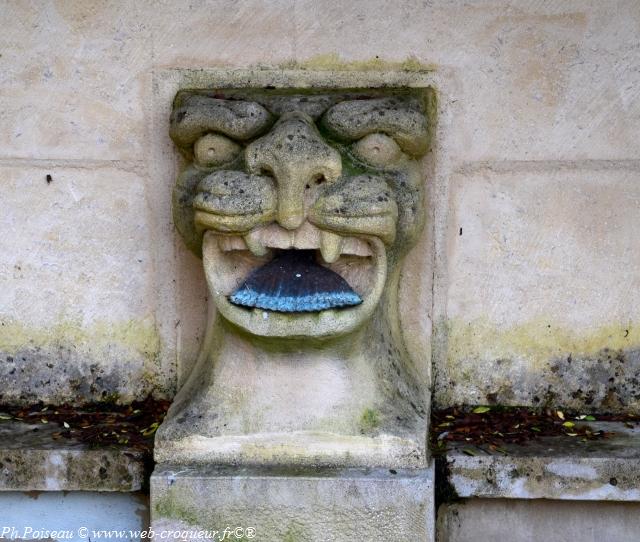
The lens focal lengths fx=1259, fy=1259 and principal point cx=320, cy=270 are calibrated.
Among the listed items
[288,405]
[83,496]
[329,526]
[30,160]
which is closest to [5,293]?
[30,160]

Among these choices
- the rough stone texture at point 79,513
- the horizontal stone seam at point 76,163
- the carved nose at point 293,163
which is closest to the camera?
the carved nose at point 293,163

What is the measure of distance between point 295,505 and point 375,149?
96 cm

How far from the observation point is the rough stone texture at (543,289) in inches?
141

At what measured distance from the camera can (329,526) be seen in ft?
10.6

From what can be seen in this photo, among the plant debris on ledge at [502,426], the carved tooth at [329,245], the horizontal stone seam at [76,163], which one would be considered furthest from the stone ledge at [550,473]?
the horizontal stone seam at [76,163]

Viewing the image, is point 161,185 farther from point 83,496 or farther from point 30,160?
point 83,496

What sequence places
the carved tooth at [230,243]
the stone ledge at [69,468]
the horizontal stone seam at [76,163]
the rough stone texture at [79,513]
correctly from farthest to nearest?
the horizontal stone seam at [76,163] → the rough stone texture at [79,513] → the stone ledge at [69,468] → the carved tooth at [230,243]

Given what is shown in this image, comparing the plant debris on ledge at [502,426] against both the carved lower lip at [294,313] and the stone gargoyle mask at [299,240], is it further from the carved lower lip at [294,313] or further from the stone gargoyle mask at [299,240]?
the carved lower lip at [294,313]

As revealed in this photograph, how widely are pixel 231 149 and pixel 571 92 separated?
0.97 metres

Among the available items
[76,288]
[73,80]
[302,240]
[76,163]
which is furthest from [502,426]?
[73,80]

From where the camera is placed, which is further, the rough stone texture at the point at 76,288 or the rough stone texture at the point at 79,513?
the rough stone texture at the point at 76,288

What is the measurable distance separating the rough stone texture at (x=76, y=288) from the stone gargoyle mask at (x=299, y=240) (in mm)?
261

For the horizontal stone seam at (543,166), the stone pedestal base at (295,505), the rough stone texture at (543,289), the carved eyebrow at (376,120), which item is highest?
the carved eyebrow at (376,120)

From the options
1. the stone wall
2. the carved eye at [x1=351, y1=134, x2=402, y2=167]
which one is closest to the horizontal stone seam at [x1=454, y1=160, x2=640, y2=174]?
the stone wall
